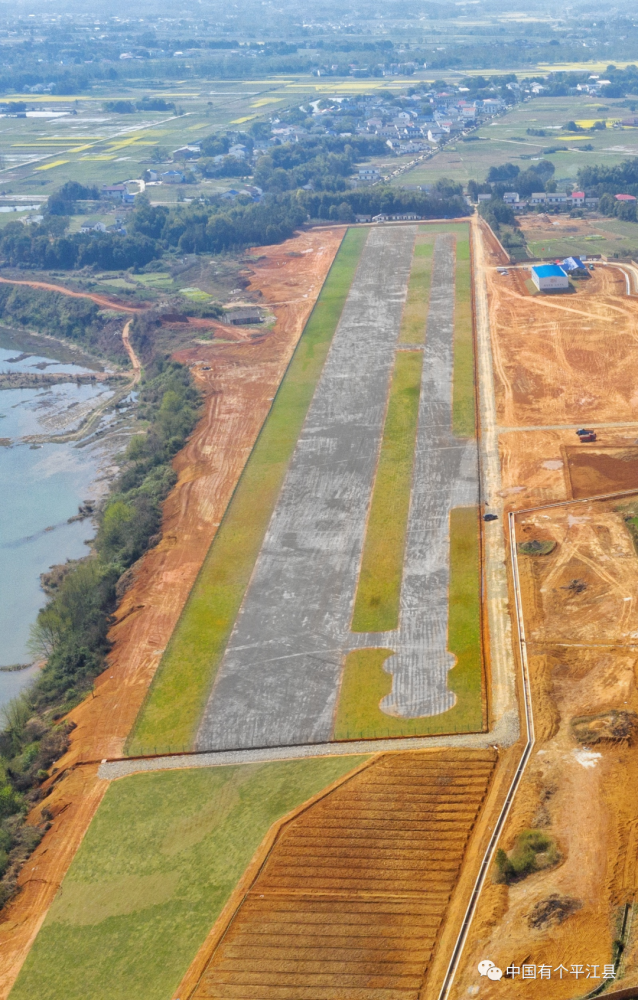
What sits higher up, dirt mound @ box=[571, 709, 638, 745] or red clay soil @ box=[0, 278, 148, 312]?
red clay soil @ box=[0, 278, 148, 312]

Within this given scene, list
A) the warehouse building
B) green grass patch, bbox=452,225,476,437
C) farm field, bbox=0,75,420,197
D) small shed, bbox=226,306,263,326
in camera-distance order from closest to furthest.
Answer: green grass patch, bbox=452,225,476,437
small shed, bbox=226,306,263,326
the warehouse building
farm field, bbox=0,75,420,197

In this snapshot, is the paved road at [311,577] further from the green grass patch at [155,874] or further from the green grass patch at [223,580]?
the green grass patch at [155,874]

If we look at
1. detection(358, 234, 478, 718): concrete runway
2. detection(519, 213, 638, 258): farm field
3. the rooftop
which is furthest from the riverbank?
detection(519, 213, 638, 258): farm field

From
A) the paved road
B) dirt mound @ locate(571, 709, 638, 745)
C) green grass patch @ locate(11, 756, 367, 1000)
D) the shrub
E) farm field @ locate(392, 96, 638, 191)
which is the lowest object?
green grass patch @ locate(11, 756, 367, 1000)

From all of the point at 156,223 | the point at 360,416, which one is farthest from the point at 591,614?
the point at 156,223

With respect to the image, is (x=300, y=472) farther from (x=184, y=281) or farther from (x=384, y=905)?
(x=184, y=281)

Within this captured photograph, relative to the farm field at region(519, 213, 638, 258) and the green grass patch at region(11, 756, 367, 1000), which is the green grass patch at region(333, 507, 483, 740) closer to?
the green grass patch at region(11, 756, 367, 1000)
